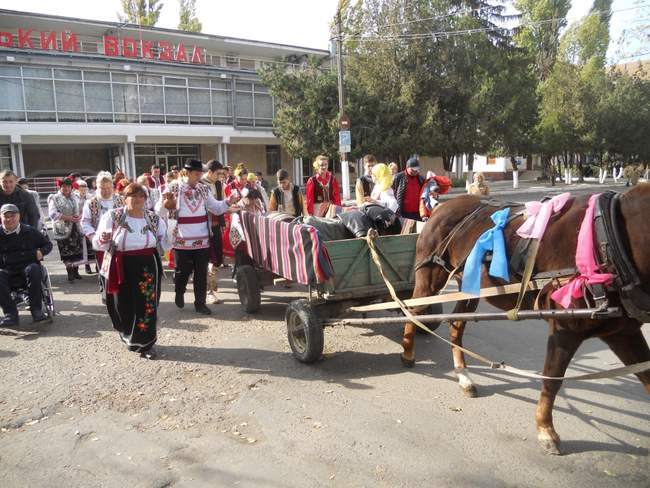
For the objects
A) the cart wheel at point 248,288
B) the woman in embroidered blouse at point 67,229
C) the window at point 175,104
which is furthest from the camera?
the window at point 175,104

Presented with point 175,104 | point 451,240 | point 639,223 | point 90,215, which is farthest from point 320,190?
point 175,104

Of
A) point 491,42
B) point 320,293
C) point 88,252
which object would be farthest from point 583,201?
point 491,42

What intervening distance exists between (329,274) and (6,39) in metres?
27.7

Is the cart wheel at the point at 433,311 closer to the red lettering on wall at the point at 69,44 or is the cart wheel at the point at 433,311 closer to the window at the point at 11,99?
the window at the point at 11,99

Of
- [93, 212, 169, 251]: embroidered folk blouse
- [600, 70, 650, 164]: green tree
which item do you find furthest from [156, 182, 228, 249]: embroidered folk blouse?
[600, 70, 650, 164]: green tree

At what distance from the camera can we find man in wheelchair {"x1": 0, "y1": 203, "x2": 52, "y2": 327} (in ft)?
21.6

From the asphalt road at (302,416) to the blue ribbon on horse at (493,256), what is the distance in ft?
3.51

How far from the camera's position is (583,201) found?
11.4 ft

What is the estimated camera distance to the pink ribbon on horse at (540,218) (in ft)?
11.3

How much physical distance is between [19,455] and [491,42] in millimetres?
31992

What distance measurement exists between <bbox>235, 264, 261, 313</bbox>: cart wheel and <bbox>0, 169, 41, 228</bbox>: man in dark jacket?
11.2 ft

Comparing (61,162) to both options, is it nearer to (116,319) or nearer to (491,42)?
(491,42)

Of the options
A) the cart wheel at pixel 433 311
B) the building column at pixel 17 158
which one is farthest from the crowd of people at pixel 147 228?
the building column at pixel 17 158

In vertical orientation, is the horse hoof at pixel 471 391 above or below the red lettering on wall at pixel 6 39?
below
